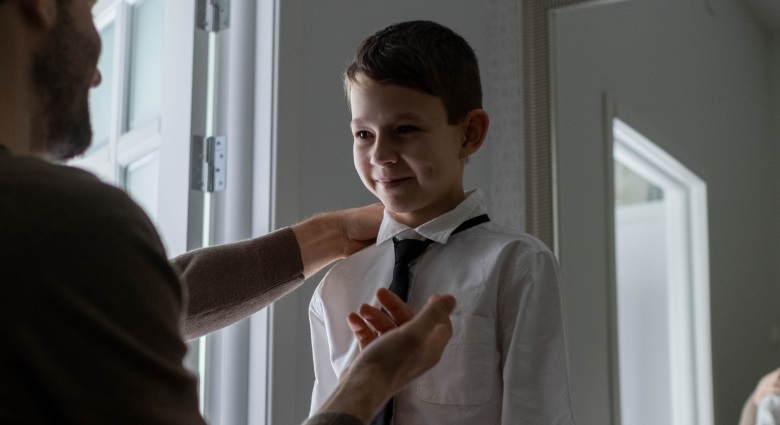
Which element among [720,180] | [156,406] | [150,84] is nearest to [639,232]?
[720,180]

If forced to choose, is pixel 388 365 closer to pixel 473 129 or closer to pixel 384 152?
pixel 384 152

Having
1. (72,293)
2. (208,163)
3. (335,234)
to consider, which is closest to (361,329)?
(335,234)

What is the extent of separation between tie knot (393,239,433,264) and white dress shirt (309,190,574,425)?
0.01 m

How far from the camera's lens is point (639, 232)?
172 centimetres

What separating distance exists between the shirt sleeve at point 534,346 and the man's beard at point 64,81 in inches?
23.9

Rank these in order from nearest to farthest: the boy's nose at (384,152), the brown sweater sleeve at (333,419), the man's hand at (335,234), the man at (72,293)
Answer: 1. the man at (72,293)
2. the brown sweater sleeve at (333,419)
3. the boy's nose at (384,152)
4. the man's hand at (335,234)

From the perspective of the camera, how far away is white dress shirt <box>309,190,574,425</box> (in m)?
1.16

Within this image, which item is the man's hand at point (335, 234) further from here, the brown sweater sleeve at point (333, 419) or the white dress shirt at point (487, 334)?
the brown sweater sleeve at point (333, 419)

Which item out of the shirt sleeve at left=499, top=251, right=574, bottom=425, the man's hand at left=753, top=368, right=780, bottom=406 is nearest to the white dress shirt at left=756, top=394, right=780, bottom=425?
the man's hand at left=753, top=368, right=780, bottom=406

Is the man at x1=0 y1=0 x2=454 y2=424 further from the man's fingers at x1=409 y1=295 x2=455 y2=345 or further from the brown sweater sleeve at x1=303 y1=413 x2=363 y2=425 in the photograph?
the man's fingers at x1=409 y1=295 x2=455 y2=345

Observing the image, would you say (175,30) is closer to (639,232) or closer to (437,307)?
(639,232)

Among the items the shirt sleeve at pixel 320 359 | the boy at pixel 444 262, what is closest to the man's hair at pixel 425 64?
the boy at pixel 444 262

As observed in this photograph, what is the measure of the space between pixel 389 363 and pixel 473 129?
1.89 feet

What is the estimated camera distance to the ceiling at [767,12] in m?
1.62
